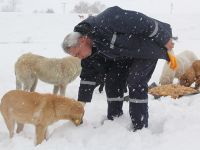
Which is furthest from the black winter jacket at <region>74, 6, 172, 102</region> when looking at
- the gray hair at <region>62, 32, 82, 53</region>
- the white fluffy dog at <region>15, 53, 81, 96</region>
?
the white fluffy dog at <region>15, 53, 81, 96</region>

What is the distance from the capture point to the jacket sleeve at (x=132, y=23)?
4.55m

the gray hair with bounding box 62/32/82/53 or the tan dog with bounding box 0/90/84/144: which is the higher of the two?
the gray hair with bounding box 62/32/82/53

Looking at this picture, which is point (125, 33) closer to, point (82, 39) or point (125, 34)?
point (125, 34)

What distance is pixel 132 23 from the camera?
457cm

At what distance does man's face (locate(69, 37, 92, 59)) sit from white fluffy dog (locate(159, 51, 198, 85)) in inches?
240

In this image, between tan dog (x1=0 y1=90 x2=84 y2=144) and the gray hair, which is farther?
tan dog (x1=0 y1=90 x2=84 y2=144)

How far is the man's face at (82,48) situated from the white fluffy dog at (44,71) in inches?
190

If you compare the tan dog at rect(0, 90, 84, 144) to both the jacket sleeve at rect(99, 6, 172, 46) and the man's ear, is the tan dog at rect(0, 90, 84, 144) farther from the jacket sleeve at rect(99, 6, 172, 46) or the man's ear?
the jacket sleeve at rect(99, 6, 172, 46)

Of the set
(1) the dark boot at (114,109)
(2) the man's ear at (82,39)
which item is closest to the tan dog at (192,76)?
(1) the dark boot at (114,109)

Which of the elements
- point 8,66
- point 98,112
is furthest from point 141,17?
point 8,66

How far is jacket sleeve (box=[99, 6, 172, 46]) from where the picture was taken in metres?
4.55

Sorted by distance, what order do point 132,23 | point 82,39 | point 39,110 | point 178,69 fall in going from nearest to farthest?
point 132,23, point 82,39, point 39,110, point 178,69

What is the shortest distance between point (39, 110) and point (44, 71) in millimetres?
4106

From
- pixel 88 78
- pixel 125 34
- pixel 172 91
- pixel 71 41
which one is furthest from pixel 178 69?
pixel 71 41
